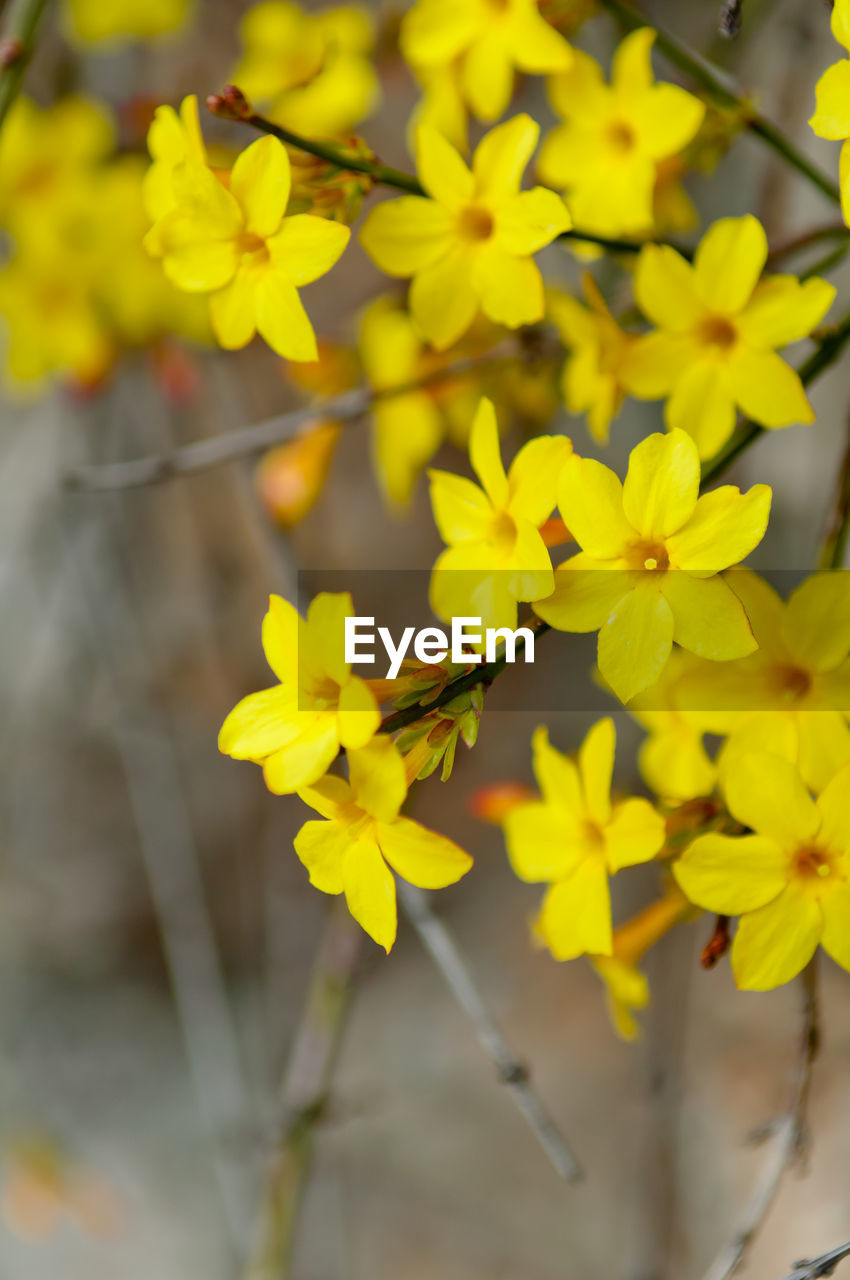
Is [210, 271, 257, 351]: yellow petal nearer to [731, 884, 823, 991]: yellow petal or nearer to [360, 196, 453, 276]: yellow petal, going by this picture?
[360, 196, 453, 276]: yellow petal

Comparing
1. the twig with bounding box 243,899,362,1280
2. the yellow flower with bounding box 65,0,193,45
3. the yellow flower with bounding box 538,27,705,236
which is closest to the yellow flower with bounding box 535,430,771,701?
the yellow flower with bounding box 538,27,705,236

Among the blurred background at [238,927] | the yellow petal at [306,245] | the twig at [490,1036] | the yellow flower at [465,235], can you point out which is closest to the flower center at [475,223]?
the yellow flower at [465,235]

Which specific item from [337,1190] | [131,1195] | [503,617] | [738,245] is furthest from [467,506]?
[131,1195]

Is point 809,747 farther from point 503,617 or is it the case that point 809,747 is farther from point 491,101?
point 491,101

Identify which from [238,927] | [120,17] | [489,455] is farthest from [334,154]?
[238,927]

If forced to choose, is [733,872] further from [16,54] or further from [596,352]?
[16,54]

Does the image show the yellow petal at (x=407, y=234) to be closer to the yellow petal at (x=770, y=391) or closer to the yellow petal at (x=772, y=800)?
the yellow petal at (x=770, y=391)

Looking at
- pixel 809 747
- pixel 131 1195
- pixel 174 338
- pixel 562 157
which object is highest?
pixel 174 338
